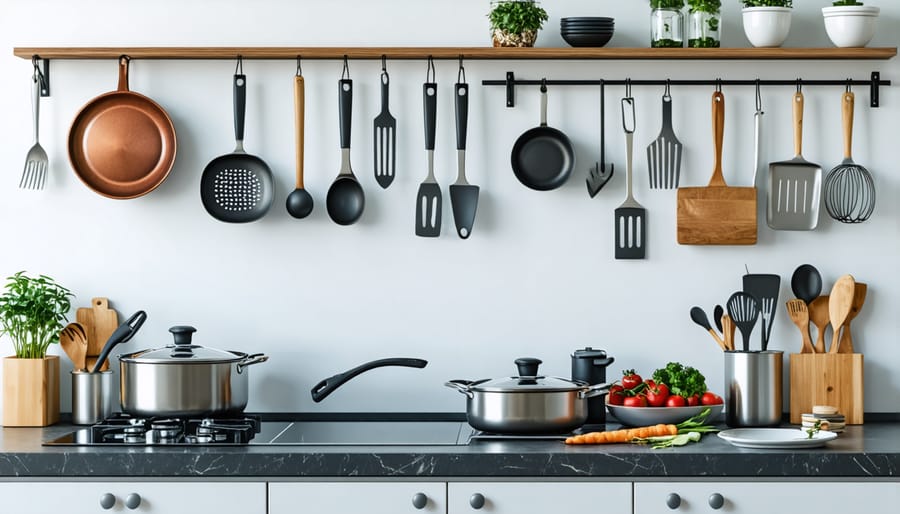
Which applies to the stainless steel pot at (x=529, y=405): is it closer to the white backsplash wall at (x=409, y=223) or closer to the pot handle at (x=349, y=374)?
the pot handle at (x=349, y=374)

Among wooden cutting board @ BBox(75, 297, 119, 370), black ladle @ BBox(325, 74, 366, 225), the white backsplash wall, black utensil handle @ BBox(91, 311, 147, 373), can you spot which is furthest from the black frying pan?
wooden cutting board @ BBox(75, 297, 119, 370)

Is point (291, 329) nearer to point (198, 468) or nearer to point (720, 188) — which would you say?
point (198, 468)

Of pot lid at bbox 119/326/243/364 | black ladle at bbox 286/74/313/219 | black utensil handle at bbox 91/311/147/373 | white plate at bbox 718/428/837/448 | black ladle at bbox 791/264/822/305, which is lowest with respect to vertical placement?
white plate at bbox 718/428/837/448

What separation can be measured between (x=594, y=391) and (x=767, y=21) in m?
1.04

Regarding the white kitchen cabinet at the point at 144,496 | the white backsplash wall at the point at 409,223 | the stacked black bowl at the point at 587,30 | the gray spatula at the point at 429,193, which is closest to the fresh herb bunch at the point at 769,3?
the white backsplash wall at the point at 409,223

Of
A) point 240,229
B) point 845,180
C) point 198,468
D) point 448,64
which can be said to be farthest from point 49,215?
point 845,180

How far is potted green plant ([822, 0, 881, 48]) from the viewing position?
2.58 metres

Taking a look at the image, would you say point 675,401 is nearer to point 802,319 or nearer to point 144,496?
point 802,319

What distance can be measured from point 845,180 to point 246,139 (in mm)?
1585

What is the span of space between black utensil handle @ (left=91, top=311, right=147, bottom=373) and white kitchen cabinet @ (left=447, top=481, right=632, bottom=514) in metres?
0.92

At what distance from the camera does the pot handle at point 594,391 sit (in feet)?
7.73

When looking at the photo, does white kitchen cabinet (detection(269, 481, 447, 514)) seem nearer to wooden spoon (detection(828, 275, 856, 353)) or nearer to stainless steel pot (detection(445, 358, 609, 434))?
stainless steel pot (detection(445, 358, 609, 434))

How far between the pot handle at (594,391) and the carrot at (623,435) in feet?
0.30

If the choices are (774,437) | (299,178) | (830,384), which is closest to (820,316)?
(830,384)
